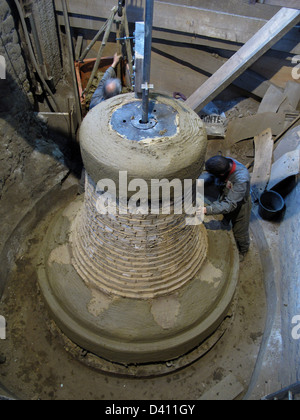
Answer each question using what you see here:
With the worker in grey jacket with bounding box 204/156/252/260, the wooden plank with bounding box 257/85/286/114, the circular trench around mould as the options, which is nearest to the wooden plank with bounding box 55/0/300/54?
the wooden plank with bounding box 257/85/286/114

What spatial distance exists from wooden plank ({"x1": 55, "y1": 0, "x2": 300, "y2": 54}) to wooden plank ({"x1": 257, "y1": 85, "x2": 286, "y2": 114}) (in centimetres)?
58

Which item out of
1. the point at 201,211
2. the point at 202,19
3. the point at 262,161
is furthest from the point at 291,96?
the point at 201,211

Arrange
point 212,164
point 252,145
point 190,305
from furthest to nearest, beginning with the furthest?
point 252,145 → point 212,164 → point 190,305

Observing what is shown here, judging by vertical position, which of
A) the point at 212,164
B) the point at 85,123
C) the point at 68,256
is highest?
the point at 85,123

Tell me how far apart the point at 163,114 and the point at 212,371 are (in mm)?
2245

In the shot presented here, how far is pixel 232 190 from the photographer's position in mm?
3398

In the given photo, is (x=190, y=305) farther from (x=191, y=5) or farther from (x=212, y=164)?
(x=191, y=5)

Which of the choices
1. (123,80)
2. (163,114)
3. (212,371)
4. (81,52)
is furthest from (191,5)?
(212,371)

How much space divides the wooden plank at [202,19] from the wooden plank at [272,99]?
1.92 ft

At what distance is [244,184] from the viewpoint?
11.1 feet

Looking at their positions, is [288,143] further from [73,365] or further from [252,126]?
[73,365]

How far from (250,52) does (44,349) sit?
450 cm

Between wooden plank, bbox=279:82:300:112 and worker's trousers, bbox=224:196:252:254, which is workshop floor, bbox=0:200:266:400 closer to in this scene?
worker's trousers, bbox=224:196:252:254

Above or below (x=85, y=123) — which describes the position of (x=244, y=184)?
below
